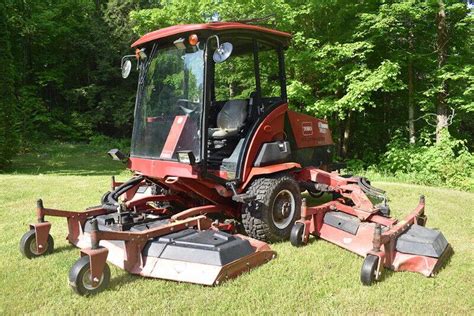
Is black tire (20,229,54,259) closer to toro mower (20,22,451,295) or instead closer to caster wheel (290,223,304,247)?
toro mower (20,22,451,295)

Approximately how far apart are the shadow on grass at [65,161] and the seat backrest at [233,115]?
792 centimetres

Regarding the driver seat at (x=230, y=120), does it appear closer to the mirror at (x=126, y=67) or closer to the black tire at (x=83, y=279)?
the mirror at (x=126, y=67)

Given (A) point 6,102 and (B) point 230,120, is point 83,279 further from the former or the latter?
(A) point 6,102

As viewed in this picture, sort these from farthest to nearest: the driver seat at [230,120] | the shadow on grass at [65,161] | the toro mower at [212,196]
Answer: the shadow on grass at [65,161] → the driver seat at [230,120] → the toro mower at [212,196]

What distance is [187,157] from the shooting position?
14.1 feet

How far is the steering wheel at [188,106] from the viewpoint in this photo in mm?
4615

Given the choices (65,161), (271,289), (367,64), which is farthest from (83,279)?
(65,161)

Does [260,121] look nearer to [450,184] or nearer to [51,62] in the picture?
[450,184]

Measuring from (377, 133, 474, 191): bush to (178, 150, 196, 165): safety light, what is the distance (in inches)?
316

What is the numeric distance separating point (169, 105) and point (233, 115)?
917mm

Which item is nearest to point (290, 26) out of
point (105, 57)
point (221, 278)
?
point (221, 278)

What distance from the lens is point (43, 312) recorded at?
3297 mm

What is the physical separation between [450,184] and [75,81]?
2150 cm

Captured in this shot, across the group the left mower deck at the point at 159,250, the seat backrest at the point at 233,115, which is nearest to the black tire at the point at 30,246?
the left mower deck at the point at 159,250
